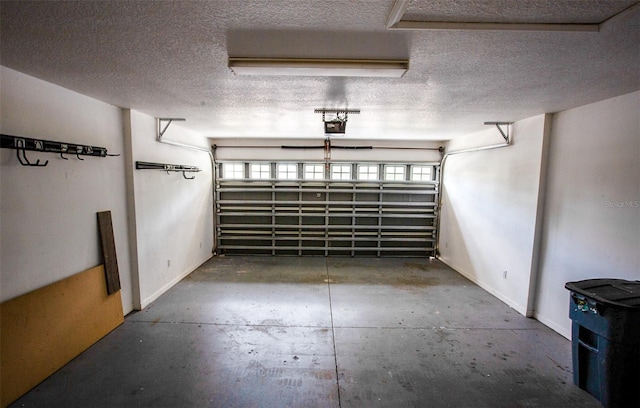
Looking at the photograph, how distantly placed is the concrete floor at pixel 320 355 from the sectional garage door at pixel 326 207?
6.29 feet

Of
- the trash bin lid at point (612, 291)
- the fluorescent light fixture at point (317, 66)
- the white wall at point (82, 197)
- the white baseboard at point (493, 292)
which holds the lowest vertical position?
the white baseboard at point (493, 292)

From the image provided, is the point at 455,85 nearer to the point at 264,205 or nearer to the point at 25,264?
the point at 25,264

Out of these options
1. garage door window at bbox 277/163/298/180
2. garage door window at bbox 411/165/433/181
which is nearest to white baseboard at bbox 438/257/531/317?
garage door window at bbox 411/165/433/181

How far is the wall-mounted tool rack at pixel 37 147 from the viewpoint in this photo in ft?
6.38

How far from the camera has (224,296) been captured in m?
3.89

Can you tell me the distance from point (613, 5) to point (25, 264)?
4.01 meters

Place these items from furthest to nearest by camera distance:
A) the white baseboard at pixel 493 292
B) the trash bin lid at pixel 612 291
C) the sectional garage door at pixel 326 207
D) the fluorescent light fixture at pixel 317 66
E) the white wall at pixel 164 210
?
1. the sectional garage door at pixel 326 207
2. the white baseboard at pixel 493 292
3. the white wall at pixel 164 210
4. the trash bin lid at pixel 612 291
5. the fluorescent light fixture at pixel 317 66

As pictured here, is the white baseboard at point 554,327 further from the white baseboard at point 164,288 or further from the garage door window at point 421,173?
the white baseboard at point 164,288

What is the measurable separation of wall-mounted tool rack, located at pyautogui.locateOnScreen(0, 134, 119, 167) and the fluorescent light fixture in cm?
170

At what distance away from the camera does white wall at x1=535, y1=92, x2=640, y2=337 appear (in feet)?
7.79

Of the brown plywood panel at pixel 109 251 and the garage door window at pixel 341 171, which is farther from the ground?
the garage door window at pixel 341 171

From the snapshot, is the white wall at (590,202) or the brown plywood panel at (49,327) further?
the white wall at (590,202)

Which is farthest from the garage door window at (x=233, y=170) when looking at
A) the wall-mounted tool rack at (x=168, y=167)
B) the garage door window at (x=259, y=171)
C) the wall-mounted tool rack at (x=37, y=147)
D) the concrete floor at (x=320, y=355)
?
the wall-mounted tool rack at (x=37, y=147)

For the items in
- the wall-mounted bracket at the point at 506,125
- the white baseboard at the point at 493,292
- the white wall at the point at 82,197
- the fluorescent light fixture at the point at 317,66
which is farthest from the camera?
the wall-mounted bracket at the point at 506,125
